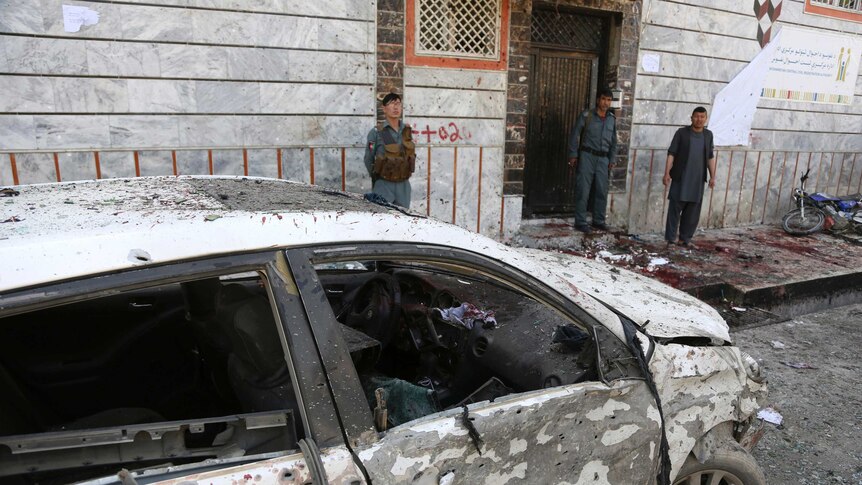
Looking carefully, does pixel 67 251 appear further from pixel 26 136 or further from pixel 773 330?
pixel 773 330

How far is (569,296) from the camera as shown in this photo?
6.83 feet

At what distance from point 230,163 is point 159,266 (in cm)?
482

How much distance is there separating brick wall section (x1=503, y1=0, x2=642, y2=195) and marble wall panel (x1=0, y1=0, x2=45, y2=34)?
193 inches

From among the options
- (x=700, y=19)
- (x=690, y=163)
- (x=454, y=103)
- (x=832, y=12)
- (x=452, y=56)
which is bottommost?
(x=690, y=163)

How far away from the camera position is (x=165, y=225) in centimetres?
147

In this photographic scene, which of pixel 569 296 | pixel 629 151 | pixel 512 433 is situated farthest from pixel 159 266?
pixel 629 151

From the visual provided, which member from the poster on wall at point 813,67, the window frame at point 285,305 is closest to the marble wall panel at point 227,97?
the window frame at point 285,305

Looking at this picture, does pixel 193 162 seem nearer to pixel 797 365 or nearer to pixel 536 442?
pixel 536 442

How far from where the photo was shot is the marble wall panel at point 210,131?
18.7 feet

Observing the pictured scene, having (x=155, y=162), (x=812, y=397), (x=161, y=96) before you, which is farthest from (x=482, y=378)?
(x=161, y=96)

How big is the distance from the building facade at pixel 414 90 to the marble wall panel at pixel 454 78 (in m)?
0.02

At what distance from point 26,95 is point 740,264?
26.4ft

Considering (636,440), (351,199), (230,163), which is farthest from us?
(230,163)

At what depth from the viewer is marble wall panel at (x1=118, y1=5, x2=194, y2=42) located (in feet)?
17.4
